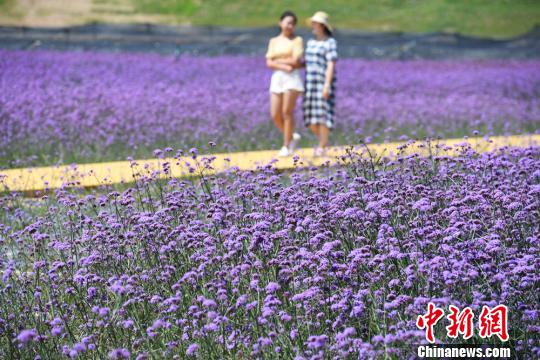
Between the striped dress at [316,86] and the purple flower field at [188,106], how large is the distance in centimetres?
79

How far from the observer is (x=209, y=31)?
92.7ft

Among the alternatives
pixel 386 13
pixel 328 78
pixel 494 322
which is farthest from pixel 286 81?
pixel 386 13

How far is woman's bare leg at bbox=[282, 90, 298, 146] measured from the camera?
9141 mm

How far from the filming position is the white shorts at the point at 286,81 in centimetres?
911

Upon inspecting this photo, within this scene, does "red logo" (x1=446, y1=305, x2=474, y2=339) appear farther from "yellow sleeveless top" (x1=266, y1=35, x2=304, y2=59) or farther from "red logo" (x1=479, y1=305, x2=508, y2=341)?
"yellow sleeveless top" (x1=266, y1=35, x2=304, y2=59)

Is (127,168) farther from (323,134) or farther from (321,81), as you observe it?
(321,81)

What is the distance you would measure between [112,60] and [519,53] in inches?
714

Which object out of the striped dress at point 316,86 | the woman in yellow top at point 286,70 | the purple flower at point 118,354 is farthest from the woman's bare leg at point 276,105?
the purple flower at point 118,354

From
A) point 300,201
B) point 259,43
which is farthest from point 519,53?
point 300,201

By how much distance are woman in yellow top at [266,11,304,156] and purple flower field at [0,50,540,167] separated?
0.95 metres

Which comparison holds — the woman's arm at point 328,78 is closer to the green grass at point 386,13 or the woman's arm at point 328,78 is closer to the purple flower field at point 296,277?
the purple flower field at point 296,277

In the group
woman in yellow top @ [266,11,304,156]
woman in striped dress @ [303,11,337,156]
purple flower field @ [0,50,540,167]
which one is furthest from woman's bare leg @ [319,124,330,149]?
purple flower field @ [0,50,540,167]

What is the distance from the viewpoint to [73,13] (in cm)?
4053

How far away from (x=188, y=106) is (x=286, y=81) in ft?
9.53
